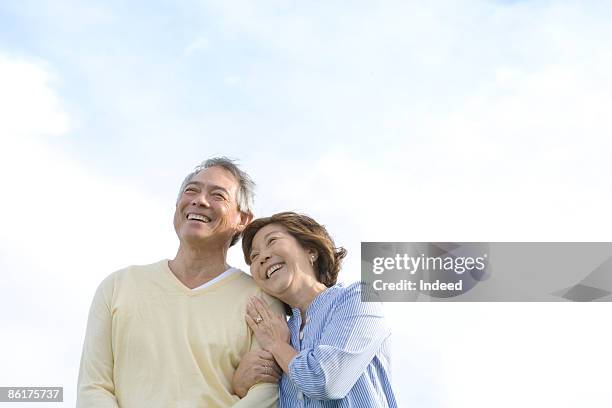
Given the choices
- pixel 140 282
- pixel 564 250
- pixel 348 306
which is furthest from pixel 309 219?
pixel 564 250

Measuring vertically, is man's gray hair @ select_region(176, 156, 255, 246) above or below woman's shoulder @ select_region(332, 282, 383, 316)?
above

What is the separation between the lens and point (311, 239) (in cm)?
483

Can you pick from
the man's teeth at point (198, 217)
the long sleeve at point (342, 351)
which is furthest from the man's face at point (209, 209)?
the long sleeve at point (342, 351)

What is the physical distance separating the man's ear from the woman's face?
0.23 metres

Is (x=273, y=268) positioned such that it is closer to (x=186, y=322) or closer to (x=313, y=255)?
(x=313, y=255)

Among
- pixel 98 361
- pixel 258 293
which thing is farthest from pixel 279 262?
pixel 98 361

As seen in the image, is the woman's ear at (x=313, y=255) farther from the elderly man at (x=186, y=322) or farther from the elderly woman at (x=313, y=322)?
the elderly man at (x=186, y=322)

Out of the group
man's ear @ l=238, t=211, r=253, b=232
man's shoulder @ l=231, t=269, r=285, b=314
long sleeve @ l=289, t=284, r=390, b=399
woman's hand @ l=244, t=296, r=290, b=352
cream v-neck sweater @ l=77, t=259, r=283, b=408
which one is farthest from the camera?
man's ear @ l=238, t=211, r=253, b=232

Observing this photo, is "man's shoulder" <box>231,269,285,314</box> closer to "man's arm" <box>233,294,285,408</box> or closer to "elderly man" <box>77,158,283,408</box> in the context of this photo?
"elderly man" <box>77,158,283,408</box>

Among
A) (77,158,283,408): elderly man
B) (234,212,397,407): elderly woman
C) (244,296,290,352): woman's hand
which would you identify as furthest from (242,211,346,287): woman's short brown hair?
(244,296,290,352): woman's hand

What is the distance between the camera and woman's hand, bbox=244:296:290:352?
446 cm

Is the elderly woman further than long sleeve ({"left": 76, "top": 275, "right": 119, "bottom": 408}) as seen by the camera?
No

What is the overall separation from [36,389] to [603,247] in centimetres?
509

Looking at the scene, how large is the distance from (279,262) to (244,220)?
528 mm
